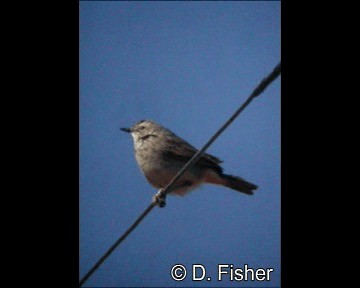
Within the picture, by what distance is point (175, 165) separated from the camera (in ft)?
23.8

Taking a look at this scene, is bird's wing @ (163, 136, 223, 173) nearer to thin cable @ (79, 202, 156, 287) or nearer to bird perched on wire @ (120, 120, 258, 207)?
bird perched on wire @ (120, 120, 258, 207)

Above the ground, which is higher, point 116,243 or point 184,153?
point 184,153

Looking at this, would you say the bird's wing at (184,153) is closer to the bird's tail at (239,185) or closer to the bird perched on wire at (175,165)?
the bird perched on wire at (175,165)

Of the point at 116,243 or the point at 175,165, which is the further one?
the point at 175,165

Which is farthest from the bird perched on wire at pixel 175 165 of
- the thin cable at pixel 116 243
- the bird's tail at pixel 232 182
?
the thin cable at pixel 116 243

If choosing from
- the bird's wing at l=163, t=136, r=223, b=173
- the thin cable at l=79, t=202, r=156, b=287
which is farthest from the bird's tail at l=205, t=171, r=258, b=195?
the thin cable at l=79, t=202, r=156, b=287

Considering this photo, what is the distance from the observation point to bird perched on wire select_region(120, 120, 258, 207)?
23.0ft

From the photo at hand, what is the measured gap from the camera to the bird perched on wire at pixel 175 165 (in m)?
7.02

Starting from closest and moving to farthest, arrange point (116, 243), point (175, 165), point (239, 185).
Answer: point (116, 243) → point (239, 185) → point (175, 165)

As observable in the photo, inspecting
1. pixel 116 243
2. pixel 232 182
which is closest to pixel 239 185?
pixel 232 182

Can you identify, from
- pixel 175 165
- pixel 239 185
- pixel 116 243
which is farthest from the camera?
pixel 175 165

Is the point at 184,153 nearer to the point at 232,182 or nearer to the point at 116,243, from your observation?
the point at 232,182

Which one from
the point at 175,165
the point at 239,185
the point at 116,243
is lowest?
the point at 116,243
